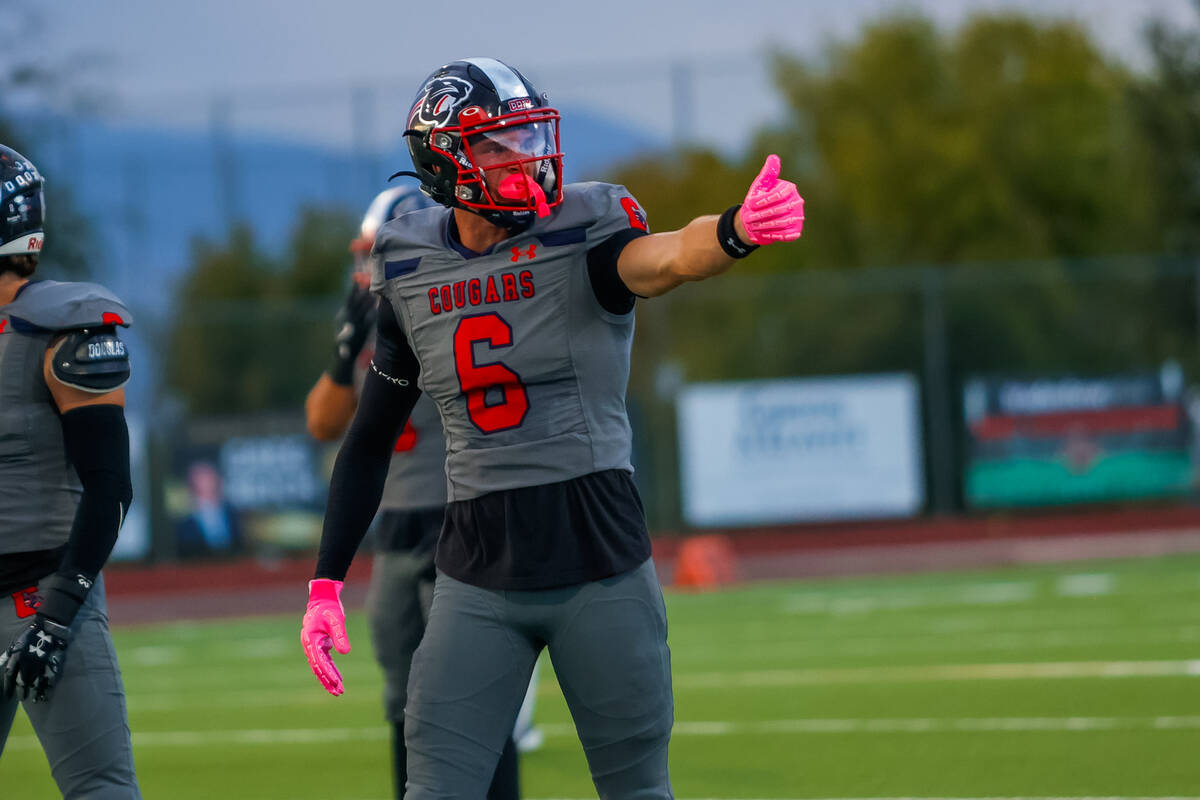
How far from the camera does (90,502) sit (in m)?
3.96

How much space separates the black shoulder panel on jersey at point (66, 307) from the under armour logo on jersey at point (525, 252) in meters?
1.05

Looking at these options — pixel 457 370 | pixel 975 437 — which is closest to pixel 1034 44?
pixel 975 437

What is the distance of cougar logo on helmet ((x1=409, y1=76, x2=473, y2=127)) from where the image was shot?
3.72 metres

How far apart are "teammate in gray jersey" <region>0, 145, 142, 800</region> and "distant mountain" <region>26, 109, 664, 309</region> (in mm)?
27747

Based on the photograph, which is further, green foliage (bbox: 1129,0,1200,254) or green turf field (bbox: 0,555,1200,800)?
green foliage (bbox: 1129,0,1200,254)

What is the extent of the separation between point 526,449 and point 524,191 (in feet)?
1.81

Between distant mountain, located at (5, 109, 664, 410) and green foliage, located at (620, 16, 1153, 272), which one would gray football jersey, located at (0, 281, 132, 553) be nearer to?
distant mountain, located at (5, 109, 664, 410)

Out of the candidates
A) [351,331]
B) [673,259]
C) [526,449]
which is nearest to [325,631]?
[526,449]

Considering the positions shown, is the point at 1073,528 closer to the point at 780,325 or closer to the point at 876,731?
the point at 780,325

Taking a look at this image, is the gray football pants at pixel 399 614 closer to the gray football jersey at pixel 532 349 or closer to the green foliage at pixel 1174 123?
the gray football jersey at pixel 532 349

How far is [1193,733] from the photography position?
23.3 ft

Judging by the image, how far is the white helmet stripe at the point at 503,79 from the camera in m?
3.72

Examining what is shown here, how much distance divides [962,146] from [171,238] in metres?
15.8

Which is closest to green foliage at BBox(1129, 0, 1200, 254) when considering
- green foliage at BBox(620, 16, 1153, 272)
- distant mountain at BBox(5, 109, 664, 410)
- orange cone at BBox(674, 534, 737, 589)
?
green foliage at BBox(620, 16, 1153, 272)
